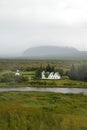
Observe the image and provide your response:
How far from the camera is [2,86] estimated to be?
290 ft

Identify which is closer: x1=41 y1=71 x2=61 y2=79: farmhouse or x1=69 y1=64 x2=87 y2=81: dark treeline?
x1=69 y1=64 x2=87 y2=81: dark treeline

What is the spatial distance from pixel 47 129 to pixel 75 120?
338 inches

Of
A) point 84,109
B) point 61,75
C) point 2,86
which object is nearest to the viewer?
point 84,109

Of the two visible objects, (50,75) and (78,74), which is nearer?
(78,74)

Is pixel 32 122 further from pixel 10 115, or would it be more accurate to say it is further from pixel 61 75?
pixel 61 75

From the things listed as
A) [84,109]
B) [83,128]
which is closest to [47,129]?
[83,128]

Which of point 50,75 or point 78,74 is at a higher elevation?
point 78,74

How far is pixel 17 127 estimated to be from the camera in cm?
2484

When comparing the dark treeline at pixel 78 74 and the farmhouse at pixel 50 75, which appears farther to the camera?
the farmhouse at pixel 50 75

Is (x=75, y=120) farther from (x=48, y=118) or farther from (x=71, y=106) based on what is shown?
(x=71, y=106)

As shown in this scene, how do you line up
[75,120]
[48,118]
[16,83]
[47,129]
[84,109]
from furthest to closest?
[16,83], [84,109], [75,120], [48,118], [47,129]

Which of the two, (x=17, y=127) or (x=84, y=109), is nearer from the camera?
(x=17, y=127)

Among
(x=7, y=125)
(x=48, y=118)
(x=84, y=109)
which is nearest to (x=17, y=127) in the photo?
(x=7, y=125)

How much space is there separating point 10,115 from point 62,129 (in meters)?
6.74
